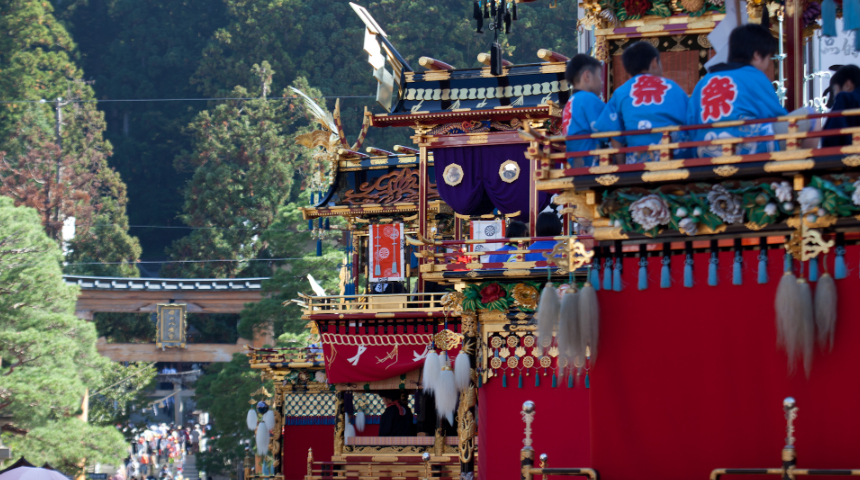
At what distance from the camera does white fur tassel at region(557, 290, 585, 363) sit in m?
8.78

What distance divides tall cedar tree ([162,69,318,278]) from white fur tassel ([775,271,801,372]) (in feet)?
148

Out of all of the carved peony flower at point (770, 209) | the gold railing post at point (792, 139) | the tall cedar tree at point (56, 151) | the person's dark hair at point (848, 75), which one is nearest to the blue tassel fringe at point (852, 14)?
the person's dark hair at point (848, 75)

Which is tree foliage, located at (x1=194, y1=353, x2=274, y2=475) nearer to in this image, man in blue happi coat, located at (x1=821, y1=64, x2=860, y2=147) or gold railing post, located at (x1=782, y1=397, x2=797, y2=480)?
man in blue happi coat, located at (x1=821, y1=64, x2=860, y2=147)

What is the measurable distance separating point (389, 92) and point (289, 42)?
42.0 metres

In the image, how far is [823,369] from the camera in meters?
8.20

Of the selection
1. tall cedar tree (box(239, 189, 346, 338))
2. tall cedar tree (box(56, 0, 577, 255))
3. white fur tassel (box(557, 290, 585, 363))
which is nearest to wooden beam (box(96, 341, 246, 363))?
tall cedar tree (box(239, 189, 346, 338))

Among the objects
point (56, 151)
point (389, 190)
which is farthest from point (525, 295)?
point (56, 151)

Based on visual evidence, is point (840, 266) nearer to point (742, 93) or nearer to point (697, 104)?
point (742, 93)

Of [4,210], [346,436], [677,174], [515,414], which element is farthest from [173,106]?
[677,174]

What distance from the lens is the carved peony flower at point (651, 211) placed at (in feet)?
28.3

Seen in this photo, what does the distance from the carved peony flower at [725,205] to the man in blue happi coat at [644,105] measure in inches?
17.7

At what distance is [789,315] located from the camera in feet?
26.6

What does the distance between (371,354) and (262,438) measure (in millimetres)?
5984

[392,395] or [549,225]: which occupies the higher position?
[549,225]
